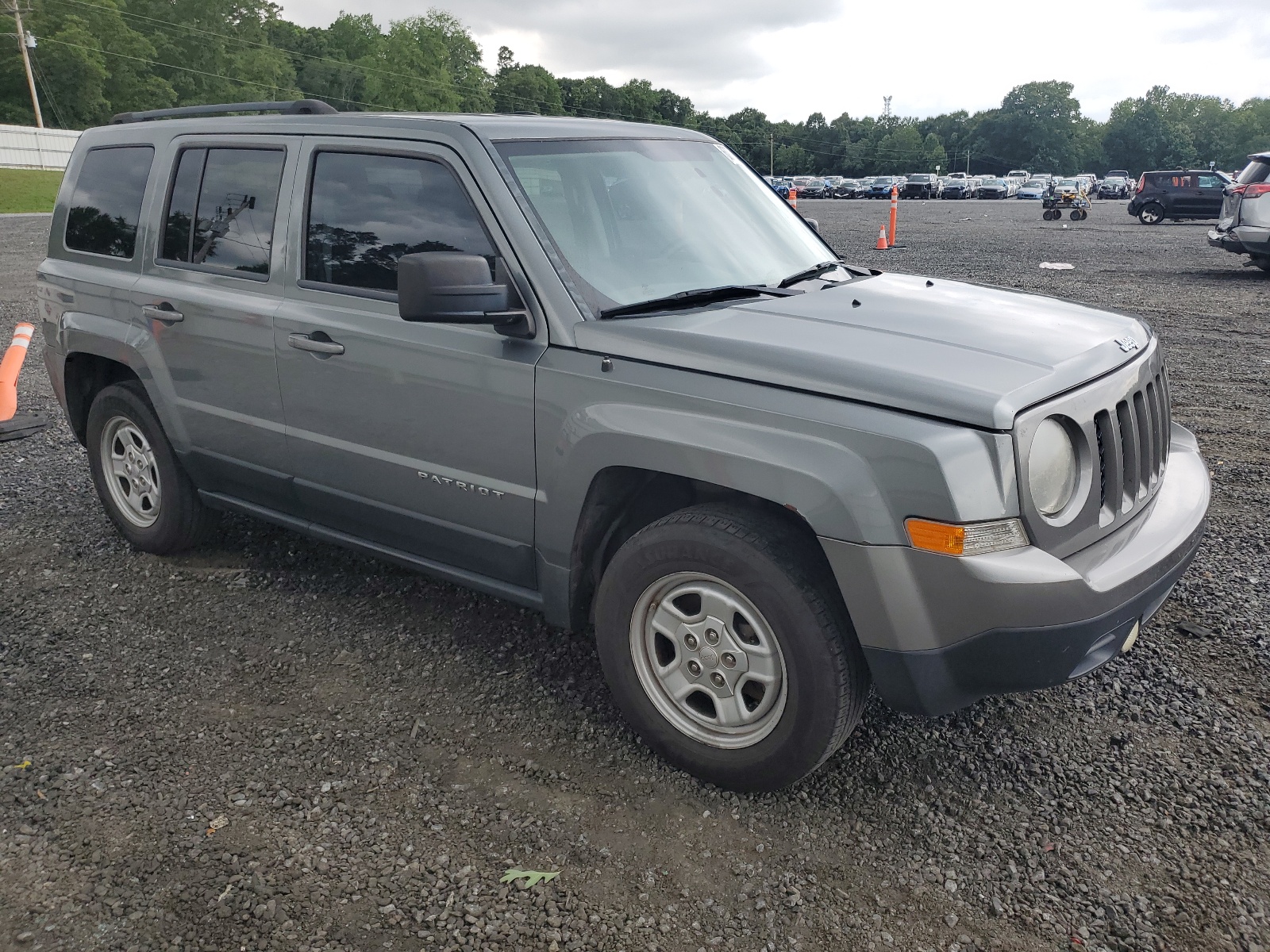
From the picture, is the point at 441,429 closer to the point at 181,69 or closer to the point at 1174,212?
the point at 1174,212

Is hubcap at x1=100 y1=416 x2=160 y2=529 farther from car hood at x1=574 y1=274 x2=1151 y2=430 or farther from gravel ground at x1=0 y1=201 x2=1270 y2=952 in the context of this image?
car hood at x1=574 y1=274 x2=1151 y2=430

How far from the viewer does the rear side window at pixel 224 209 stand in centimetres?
411

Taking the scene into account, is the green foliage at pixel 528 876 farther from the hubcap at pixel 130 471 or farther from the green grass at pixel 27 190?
the green grass at pixel 27 190

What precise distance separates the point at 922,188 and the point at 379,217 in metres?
68.3

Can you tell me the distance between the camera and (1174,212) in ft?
103

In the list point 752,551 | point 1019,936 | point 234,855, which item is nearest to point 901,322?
point 752,551

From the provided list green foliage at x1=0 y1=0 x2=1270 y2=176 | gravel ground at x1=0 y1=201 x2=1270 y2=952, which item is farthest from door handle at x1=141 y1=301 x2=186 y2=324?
green foliage at x1=0 y1=0 x2=1270 y2=176

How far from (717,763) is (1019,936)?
3.11 ft

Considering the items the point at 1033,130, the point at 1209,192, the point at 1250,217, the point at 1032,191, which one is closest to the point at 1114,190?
the point at 1032,191

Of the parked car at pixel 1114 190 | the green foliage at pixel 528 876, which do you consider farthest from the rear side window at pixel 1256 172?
the parked car at pixel 1114 190

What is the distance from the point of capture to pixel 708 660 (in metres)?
3.10

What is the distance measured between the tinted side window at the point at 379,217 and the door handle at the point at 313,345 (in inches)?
9.0

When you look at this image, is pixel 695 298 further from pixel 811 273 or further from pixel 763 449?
pixel 763 449

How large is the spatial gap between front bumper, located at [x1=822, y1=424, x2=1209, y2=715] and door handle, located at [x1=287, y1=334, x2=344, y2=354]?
80.8 inches
